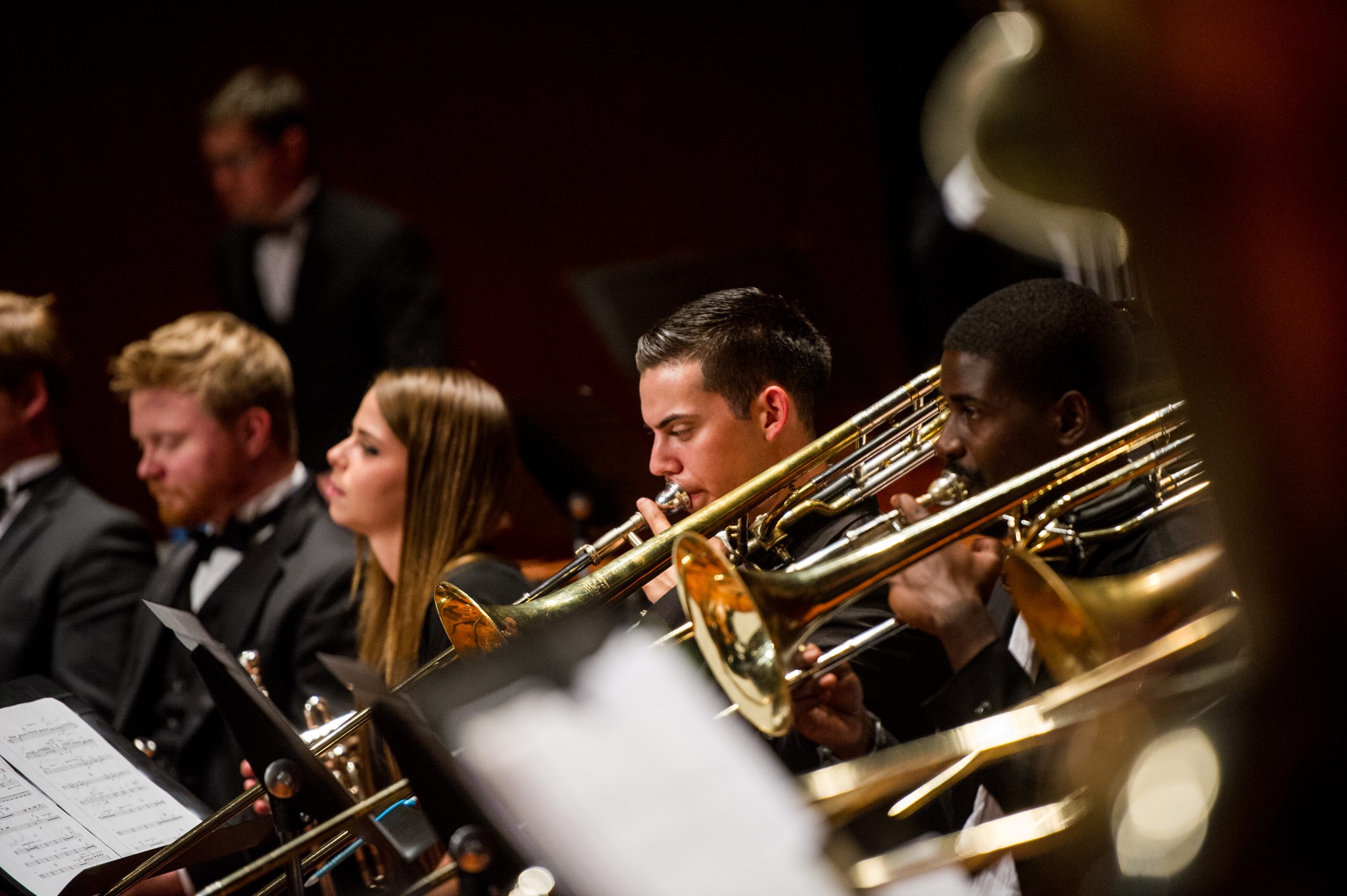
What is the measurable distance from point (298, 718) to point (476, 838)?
5.33 ft

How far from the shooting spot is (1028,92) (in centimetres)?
277

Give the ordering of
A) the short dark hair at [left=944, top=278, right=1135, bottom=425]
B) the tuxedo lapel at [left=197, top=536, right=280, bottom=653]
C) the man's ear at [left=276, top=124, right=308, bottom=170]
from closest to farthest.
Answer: the short dark hair at [left=944, top=278, right=1135, bottom=425] < the tuxedo lapel at [left=197, top=536, right=280, bottom=653] < the man's ear at [left=276, top=124, right=308, bottom=170]

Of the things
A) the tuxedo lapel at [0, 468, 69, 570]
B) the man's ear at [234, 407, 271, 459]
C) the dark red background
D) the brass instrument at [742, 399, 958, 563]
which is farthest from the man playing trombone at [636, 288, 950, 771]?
the tuxedo lapel at [0, 468, 69, 570]

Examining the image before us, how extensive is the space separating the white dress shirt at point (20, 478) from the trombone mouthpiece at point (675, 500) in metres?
2.25

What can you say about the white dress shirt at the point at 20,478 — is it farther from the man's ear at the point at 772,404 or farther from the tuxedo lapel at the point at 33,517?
the man's ear at the point at 772,404

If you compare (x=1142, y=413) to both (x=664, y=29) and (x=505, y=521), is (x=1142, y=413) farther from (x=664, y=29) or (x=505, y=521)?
(x=664, y=29)

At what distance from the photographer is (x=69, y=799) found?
209 cm

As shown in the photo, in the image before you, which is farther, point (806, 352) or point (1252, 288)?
point (806, 352)

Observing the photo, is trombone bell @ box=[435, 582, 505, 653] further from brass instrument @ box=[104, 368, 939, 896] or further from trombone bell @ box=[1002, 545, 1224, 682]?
trombone bell @ box=[1002, 545, 1224, 682]

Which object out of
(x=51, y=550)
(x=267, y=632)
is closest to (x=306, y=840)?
(x=267, y=632)

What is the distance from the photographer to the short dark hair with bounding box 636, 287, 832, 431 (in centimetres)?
217

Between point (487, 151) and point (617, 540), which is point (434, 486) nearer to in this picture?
point (617, 540)

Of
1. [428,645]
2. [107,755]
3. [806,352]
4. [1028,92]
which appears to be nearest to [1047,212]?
[1028,92]

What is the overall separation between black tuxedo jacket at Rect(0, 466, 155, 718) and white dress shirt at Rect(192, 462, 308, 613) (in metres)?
0.25
